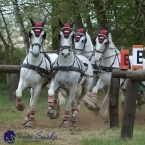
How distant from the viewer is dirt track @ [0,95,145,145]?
7520mm

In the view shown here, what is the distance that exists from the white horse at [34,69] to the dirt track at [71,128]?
1.72 ft

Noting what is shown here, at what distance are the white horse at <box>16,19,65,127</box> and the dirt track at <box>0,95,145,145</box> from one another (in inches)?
20.6

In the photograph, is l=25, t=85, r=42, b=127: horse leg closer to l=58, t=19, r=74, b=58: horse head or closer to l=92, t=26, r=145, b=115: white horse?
l=58, t=19, r=74, b=58: horse head

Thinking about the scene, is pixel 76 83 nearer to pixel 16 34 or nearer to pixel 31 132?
pixel 31 132

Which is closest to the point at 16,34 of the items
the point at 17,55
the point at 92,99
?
the point at 17,55

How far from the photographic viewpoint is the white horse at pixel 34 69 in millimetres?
8722

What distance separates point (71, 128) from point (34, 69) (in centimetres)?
153

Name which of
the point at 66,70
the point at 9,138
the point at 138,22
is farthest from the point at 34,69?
the point at 138,22

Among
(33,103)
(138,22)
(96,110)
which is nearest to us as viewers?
(33,103)

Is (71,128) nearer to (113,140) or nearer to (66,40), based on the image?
(66,40)

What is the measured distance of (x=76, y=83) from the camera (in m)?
9.26

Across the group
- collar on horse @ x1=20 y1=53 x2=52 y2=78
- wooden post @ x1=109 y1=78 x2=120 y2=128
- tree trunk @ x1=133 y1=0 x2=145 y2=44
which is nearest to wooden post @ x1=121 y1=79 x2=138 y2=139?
wooden post @ x1=109 y1=78 x2=120 y2=128

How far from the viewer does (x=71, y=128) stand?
361 inches

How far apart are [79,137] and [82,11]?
9573 millimetres
